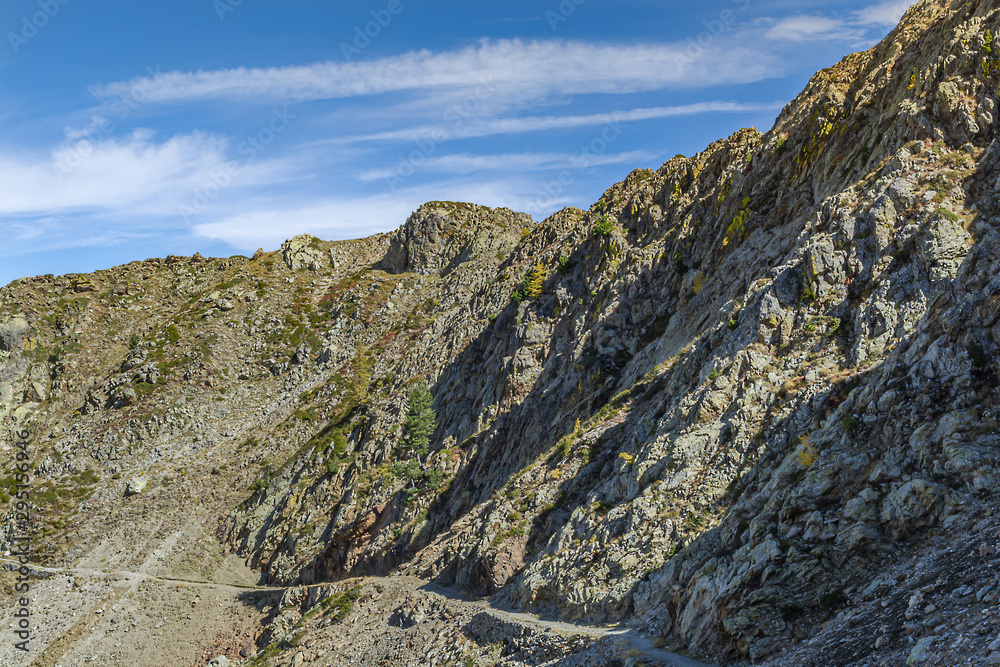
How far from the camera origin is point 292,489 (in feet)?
245

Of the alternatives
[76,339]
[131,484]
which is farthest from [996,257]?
[76,339]

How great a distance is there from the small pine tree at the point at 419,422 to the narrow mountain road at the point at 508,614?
643 inches

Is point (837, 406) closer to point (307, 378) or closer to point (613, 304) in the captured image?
point (613, 304)

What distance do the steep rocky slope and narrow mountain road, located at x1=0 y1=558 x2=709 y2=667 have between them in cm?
84

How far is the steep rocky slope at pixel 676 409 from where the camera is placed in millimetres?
19297

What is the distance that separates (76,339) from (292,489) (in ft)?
216

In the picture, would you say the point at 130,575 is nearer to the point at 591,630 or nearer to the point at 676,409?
the point at 591,630

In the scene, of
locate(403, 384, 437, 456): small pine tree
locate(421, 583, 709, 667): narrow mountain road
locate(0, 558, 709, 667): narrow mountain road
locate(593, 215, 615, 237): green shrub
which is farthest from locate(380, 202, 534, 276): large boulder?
locate(421, 583, 709, 667): narrow mountain road

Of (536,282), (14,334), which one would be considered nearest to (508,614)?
(536,282)

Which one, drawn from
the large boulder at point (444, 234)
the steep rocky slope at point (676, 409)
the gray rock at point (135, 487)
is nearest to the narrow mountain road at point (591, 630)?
the steep rocky slope at point (676, 409)

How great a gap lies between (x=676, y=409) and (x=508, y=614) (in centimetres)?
1611

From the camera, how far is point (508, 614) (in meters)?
34.4

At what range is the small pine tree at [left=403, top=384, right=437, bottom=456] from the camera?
214 feet

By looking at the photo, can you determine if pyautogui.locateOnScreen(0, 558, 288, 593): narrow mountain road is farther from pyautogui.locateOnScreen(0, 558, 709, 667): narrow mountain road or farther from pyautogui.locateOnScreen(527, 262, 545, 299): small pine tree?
pyautogui.locateOnScreen(527, 262, 545, 299): small pine tree
